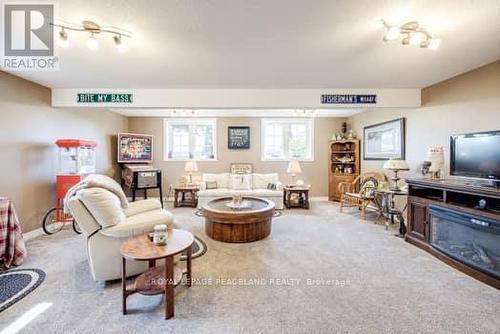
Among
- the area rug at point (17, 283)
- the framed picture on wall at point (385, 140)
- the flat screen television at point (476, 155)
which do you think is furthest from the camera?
the framed picture on wall at point (385, 140)

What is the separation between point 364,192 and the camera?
4.86 meters

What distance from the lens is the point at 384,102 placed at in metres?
3.93

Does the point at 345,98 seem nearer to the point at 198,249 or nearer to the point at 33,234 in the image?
the point at 198,249

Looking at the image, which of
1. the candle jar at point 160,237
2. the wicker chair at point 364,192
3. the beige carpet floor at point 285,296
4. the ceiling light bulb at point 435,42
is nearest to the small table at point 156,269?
the candle jar at point 160,237

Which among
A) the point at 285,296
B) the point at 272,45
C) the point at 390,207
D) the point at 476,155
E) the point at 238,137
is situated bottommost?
the point at 285,296

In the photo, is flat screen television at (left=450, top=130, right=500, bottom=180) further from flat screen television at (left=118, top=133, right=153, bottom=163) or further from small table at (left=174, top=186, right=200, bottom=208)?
flat screen television at (left=118, top=133, right=153, bottom=163)

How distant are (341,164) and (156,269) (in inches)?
213

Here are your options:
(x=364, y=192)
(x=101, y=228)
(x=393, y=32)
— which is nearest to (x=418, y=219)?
(x=364, y=192)

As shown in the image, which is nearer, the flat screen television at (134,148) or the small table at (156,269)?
the small table at (156,269)

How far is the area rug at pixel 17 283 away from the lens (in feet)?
6.69

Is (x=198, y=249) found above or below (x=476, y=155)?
below

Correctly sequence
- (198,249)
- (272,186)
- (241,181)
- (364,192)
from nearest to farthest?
(198,249) < (364,192) < (272,186) < (241,181)

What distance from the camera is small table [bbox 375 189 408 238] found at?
3.71m

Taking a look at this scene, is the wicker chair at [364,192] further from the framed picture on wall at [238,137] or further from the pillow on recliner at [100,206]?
the pillow on recliner at [100,206]
